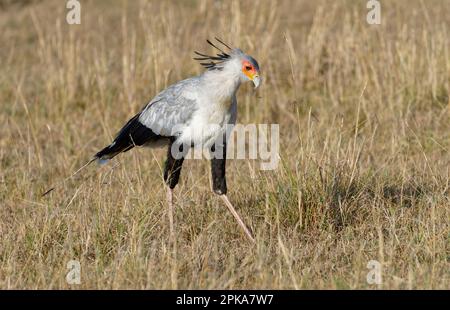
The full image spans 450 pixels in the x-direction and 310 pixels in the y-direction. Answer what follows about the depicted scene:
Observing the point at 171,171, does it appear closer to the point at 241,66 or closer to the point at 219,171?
the point at 219,171

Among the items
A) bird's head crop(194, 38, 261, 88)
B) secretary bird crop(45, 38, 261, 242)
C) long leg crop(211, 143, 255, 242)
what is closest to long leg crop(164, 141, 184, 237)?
secretary bird crop(45, 38, 261, 242)

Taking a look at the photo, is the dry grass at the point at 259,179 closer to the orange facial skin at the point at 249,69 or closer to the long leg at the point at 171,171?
the long leg at the point at 171,171

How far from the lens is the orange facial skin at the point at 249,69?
455 centimetres

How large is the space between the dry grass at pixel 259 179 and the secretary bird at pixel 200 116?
17 centimetres

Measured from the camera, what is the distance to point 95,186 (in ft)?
17.0

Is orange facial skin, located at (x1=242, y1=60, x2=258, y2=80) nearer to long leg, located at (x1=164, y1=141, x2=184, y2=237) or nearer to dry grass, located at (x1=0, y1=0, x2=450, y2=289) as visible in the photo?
dry grass, located at (x1=0, y1=0, x2=450, y2=289)

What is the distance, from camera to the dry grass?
13.1ft

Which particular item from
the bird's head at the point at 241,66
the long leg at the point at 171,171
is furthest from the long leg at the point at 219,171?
the bird's head at the point at 241,66

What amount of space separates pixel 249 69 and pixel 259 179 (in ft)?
2.29

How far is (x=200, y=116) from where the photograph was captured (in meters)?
4.57

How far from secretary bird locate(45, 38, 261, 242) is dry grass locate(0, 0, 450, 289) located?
17cm

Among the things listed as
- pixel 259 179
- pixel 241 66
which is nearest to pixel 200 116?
pixel 241 66

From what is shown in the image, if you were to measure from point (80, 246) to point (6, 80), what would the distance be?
4410 millimetres

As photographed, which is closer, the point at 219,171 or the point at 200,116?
the point at 200,116
